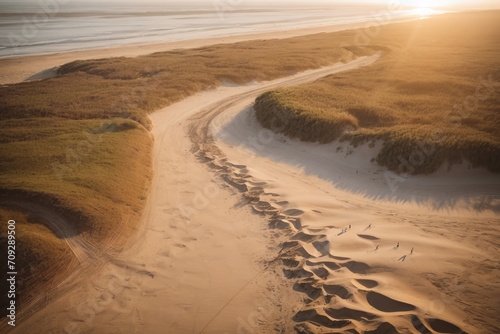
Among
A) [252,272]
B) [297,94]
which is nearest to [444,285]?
[252,272]

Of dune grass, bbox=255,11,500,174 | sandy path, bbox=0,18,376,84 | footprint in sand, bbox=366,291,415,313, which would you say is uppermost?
sandy path, bbox=0,18,376,84

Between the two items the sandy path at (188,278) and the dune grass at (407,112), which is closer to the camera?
the sandy path at (188,278)

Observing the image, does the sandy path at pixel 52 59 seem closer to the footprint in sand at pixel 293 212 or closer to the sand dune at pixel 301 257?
the sand dune at pixel 301 257

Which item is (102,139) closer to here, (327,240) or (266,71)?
(327,240)

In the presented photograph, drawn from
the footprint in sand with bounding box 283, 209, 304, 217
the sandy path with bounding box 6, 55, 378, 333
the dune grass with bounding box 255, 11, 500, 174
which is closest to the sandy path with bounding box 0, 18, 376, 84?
the dune grass with bounding box 255, 11, 500, 174

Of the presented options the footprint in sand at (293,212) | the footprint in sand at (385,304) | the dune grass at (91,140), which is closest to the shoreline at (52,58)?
the dune grass at (91,140)

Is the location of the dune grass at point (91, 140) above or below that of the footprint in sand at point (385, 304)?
above

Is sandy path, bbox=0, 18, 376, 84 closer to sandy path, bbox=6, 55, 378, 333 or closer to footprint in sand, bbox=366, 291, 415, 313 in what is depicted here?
sandy path, bbox=6, 55, 378, 333
